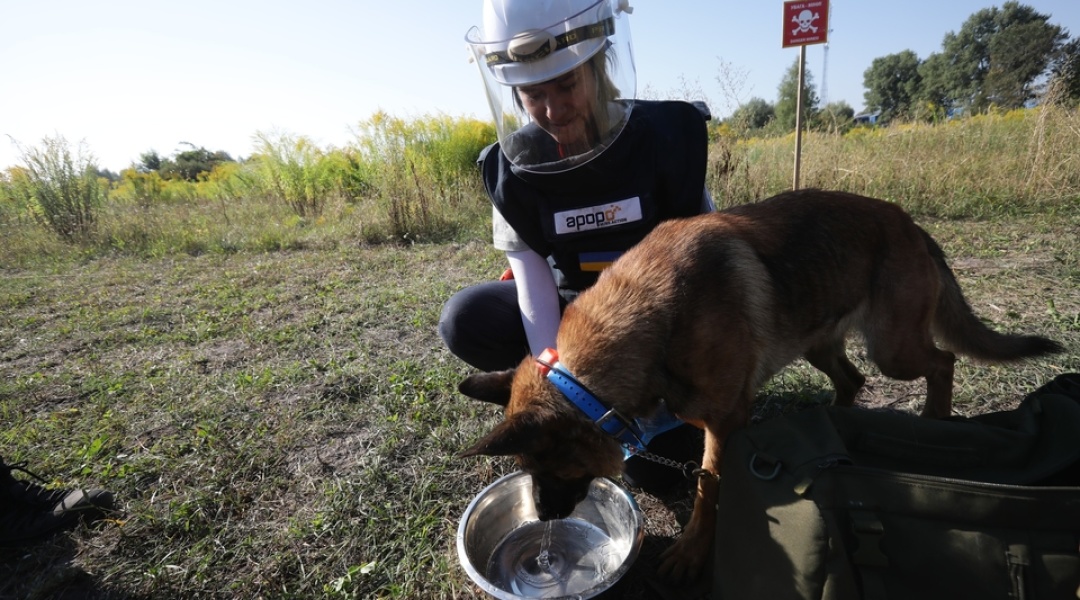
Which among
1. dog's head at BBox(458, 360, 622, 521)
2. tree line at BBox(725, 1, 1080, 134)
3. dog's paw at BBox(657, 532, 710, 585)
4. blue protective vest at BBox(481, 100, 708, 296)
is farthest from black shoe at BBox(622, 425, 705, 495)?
tree line at BBox(725, 1, 1080, 134)

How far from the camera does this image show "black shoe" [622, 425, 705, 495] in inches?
99.2

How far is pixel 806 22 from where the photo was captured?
617 centimetres

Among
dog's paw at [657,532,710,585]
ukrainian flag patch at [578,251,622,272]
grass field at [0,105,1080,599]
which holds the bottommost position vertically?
dog's paw at [657,532,710,585]

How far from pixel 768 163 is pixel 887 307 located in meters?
7.06

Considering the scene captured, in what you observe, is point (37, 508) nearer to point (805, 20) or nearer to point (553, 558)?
point (553, 558)

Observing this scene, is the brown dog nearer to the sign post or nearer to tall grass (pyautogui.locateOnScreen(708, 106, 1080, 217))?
the sign post

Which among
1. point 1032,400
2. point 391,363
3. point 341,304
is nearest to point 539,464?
point 1032,400

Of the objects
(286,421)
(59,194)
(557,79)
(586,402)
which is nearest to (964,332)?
(586,402)

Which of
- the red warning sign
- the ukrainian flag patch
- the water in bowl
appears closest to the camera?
the water in bowl

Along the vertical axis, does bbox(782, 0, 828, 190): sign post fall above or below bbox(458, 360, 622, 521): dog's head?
above

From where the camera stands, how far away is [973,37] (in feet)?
156

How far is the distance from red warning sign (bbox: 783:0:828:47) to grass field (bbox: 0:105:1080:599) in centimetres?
288

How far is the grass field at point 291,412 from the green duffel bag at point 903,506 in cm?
72

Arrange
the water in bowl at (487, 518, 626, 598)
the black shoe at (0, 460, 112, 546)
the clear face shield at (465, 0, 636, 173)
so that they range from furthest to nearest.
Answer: the black shoe at (0, 460, 112, 546)
the water in bowl at (487, 518, 626, 598)
the clear face shield at (465, 0, 636, 173)
